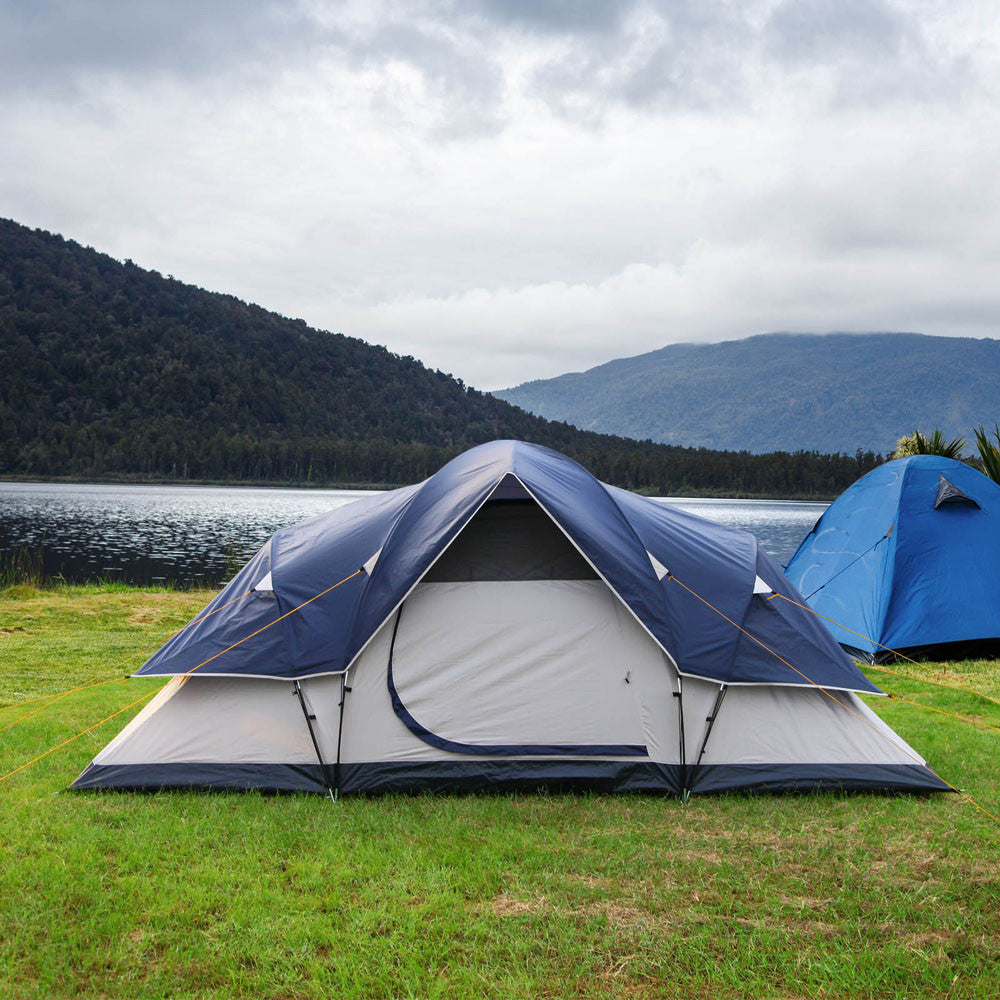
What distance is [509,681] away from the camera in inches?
234

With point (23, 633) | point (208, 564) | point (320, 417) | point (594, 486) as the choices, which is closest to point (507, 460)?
point (594, 486)

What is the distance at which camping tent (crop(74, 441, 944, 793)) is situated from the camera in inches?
227

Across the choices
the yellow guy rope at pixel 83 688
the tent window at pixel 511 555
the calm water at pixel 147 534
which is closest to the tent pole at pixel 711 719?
the tent window at pixel 511 555

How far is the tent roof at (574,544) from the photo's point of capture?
5.83 metres

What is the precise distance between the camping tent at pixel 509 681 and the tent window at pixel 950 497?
5834mm

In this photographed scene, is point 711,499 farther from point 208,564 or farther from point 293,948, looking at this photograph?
point 293,948

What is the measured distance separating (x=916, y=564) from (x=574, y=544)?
22.0ft

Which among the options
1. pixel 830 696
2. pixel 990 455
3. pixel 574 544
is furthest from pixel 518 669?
pixel 990 455

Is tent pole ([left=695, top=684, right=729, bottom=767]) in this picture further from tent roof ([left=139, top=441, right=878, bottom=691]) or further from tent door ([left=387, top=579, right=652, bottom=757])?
tent door ([left=387, top=579, right=652, bottom=757])

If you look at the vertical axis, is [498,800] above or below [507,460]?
below

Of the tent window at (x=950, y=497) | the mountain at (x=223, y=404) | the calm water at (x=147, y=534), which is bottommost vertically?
the calm water at (x=147, y=534)

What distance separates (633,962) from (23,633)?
11.6 m

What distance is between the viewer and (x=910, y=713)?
8.19 meters

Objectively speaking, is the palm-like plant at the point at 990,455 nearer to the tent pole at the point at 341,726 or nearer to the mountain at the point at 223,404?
the tent pole at the point at 341,726
